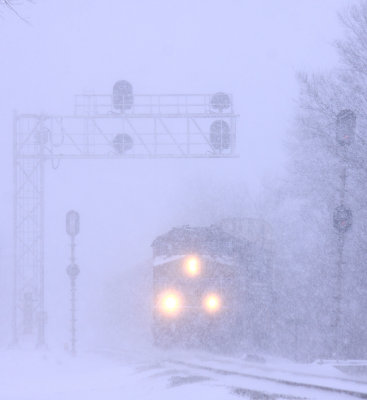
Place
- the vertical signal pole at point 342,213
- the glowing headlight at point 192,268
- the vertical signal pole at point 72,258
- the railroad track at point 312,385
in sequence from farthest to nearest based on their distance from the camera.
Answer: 1. the vertical signal pole at point 72,258
2. the glowing headlight at point 192,268
3. the vertical signal pole at point 342,213
4. the railroad track at point 312,385

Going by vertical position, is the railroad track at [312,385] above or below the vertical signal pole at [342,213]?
below

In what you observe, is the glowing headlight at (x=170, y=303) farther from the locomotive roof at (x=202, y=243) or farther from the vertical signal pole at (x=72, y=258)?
the vertical signal pole at (x=72, y=258)

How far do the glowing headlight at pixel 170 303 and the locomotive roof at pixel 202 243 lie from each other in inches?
37.1

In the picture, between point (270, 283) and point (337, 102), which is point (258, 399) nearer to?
point (270, 283)

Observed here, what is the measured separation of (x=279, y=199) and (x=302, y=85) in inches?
329

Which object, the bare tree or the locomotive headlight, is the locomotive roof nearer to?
the locomotive headlight

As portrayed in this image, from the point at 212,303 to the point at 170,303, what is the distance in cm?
96

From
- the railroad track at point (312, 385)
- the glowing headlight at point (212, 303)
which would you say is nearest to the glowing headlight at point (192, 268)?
the glowing headlight at point (212, 303)

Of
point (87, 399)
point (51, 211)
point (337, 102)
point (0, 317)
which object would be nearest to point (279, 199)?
point (337, 102)

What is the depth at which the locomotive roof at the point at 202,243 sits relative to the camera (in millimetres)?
16469

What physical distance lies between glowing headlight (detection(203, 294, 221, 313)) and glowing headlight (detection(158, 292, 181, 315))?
2.01ft

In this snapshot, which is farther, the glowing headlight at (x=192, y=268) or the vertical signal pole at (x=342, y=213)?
the glowing headlight at (x=192, y=268)

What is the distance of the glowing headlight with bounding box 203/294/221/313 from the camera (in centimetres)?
1630

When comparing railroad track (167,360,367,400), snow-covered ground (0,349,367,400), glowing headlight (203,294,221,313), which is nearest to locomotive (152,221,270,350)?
glowing headlight (203,294,221,313)
